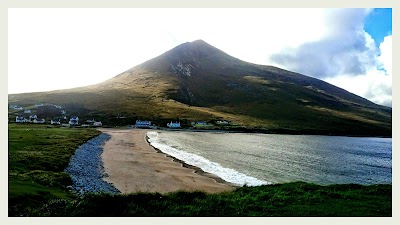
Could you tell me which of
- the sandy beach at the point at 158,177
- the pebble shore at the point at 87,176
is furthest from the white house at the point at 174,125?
the pebble shore at the point at 87,176

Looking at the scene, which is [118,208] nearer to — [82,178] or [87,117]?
[82,178]

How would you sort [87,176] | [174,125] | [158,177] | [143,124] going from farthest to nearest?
1. [174,125]
2. [143,124]
3. [158,177]
4. [87,176]

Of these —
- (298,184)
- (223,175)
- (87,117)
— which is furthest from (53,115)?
(298,184)

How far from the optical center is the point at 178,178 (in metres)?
42.5

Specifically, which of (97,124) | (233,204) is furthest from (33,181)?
(97,124)

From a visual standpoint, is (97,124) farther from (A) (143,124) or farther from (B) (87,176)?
(B) (87,176)

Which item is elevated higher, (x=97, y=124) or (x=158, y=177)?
(x=97, y=124)

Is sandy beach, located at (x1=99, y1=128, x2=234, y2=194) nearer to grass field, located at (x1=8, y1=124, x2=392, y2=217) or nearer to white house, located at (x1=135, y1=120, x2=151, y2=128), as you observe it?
grass field, located at (x1=8, y1=124, x2=392, y2=217)

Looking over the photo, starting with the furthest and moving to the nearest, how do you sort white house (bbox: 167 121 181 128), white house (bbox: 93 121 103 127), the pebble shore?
white house (bbox: 167 121 181 128), white house (bbox: 93 121 103 127), the pebble shore

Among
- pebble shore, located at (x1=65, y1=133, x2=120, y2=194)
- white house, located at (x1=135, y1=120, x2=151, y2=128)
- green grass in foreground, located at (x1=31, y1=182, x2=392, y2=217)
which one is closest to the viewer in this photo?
green grass in foreground, located at (x1=31, y1=182, x2=392, y2=217)

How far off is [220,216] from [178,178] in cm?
2406

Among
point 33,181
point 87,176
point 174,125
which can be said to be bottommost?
point 87,176

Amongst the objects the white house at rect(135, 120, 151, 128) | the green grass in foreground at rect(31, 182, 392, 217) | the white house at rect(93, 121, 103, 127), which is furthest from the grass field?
the white house at rect(135, 120, 151, 128)

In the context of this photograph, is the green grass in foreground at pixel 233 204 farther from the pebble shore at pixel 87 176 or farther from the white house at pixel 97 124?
the white house at pixel 97 124
